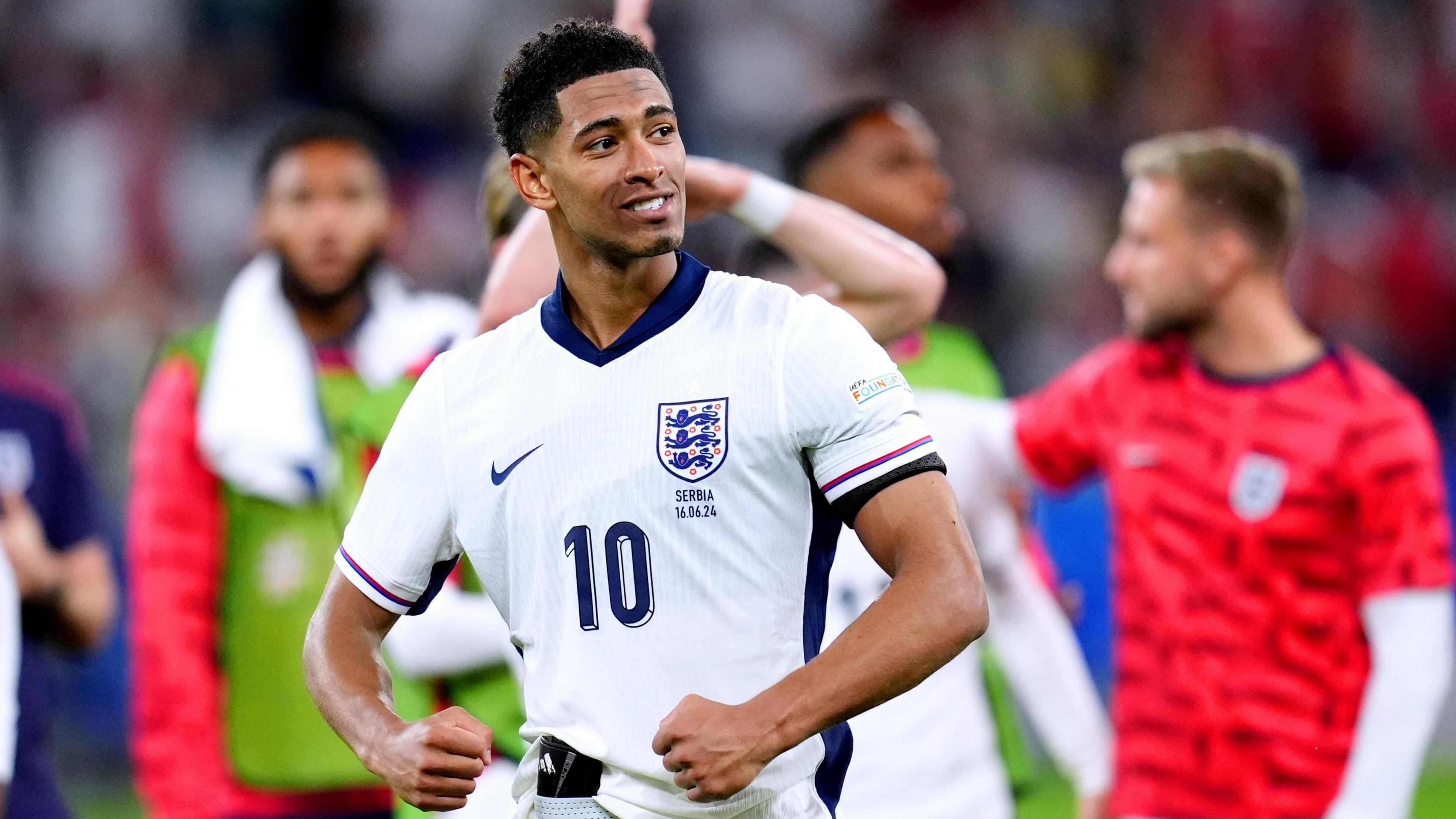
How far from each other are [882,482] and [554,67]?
801 mm

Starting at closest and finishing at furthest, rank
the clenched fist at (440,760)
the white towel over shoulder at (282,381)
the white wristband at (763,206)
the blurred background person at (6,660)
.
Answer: the clenched fist at (440,760)
the blurred background person at (6,660)
the white wristband at (763,206)
the white towel over shoulder at (282,381)

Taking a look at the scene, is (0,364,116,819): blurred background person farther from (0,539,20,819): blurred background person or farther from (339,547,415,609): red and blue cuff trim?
(339,547,415,609): red and blue cuff trim

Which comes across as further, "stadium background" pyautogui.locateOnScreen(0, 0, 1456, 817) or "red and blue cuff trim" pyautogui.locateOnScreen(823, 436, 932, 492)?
"stadium background" pyautogui.locateOnScreen(0, 0, 1456, 817)

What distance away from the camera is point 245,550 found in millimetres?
5586

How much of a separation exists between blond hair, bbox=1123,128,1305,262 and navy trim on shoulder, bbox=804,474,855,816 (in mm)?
2660

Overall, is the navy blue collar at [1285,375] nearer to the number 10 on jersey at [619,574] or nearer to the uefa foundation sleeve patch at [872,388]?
the uefa foundation sleeve patch at [872,388]

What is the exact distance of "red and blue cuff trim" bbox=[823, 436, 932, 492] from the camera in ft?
8.79

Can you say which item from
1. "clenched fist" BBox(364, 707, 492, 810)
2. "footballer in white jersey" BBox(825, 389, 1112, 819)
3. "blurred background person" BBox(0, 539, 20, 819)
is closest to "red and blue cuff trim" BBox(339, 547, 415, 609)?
"clenched fist" BBox(364, 707, 492, 810)

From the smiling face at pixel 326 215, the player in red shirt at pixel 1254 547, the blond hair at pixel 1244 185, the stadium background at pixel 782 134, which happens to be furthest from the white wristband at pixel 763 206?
the stadium background at pixel 782 134

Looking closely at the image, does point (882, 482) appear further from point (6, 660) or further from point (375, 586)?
point (6, 660)

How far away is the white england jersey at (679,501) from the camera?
2725mm

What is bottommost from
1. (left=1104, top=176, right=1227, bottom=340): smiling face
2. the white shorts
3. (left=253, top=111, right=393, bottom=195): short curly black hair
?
the white shorts

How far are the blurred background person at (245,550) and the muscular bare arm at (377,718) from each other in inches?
90.0

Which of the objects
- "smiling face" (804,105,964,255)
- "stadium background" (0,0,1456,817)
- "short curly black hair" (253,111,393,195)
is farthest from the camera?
"stadium background" (0,0,1456,817)
